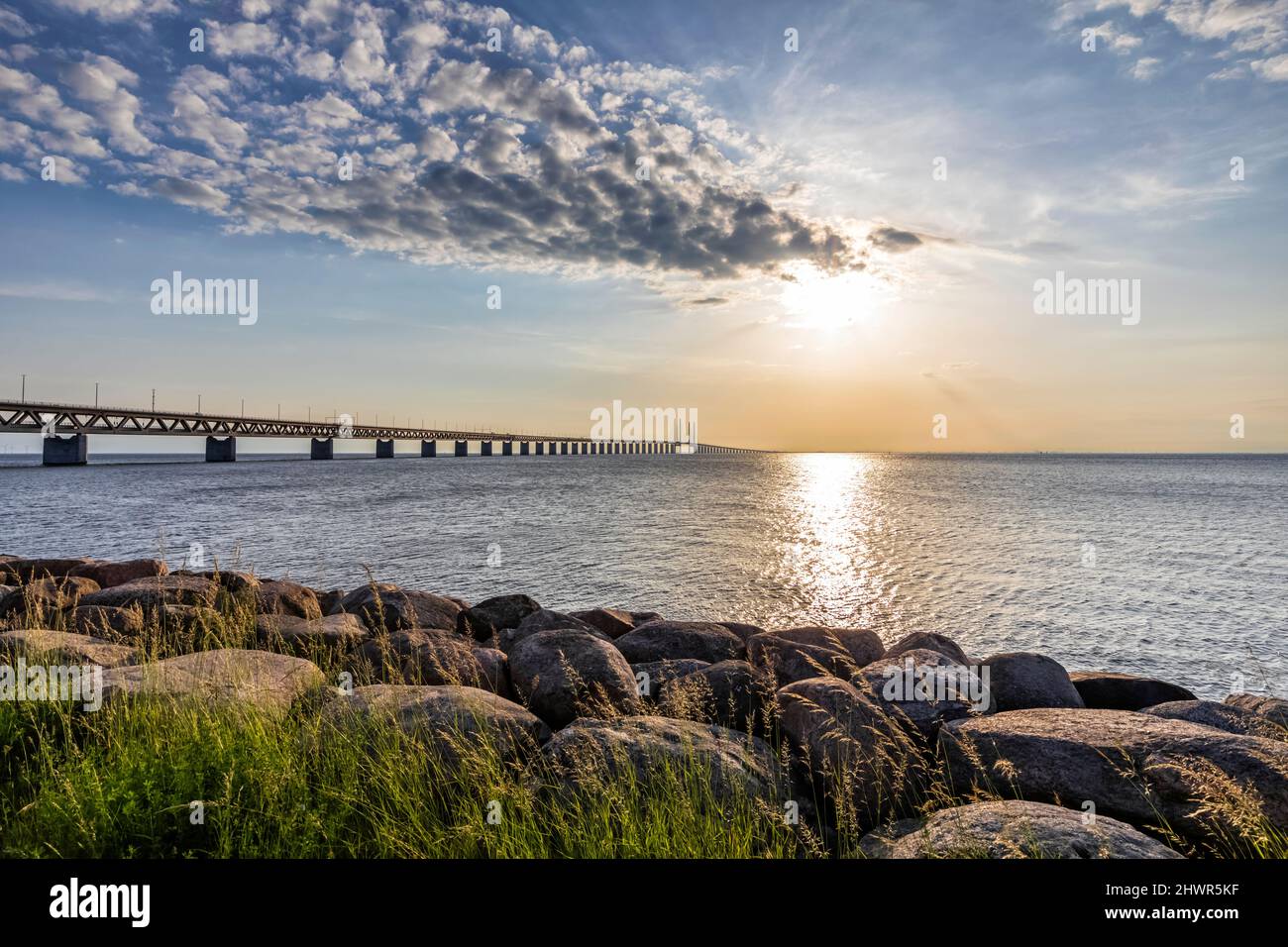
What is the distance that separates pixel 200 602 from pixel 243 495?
59.5 metres

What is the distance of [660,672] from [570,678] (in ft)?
6.49

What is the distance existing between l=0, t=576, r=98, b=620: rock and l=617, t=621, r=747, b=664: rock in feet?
32.1

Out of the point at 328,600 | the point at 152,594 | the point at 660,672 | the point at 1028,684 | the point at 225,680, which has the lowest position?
the point at 328,600

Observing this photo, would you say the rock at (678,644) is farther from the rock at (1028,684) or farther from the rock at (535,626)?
the rock at (1028,684)

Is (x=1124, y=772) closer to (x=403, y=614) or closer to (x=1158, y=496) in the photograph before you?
(x=403, y=614)

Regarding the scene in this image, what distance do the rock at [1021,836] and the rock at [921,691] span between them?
8.02ft

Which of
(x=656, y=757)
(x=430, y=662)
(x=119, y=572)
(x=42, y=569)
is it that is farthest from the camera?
(x=42, y=569)

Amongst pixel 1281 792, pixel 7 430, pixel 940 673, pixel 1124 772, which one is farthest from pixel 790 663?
pixel 7 430

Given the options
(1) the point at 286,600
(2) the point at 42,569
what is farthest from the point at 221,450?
(1) the point at 286,600

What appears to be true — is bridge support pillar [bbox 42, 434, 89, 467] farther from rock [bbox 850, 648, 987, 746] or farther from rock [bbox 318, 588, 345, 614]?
rock [bbox 850, 648, 987, 746]

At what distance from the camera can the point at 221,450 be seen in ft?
543

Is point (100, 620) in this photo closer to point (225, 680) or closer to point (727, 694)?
point (225, 680)

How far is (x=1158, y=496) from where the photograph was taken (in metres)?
73.1

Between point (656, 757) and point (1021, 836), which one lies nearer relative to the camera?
point (1021, 836)
